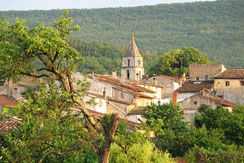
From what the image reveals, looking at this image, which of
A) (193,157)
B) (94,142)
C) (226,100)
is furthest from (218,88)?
(94,142)

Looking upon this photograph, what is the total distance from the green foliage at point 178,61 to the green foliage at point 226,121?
41.0 metres

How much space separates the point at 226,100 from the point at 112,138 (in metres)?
44.1

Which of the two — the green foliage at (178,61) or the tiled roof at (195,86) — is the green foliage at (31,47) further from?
the green foliage at (178,61)

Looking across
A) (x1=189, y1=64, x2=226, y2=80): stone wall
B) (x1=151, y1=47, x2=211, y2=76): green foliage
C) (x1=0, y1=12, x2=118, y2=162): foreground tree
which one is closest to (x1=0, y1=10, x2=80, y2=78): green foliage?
(x1=0, y1=12, x2=118, y2=162): foreground tree

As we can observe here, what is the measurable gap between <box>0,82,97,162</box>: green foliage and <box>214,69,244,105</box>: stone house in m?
43.4

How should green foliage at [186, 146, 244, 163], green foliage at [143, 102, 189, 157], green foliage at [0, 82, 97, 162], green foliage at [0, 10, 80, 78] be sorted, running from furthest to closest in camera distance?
green foliage at [143, 102, 189, 157], green foliage at [186, 146, 244, 163], green foliage at [0, 82, 97, 162], green foliage at [0, 10, 80, 78]

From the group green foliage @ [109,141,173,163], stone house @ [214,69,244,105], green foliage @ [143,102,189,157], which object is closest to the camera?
green foliage @ [109,141,173,163]

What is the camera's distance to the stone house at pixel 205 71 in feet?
232

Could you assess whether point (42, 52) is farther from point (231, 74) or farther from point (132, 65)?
point (132, 65)

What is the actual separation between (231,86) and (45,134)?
150 feet

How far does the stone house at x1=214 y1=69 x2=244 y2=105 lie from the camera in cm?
6375

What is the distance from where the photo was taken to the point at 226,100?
63.1 m

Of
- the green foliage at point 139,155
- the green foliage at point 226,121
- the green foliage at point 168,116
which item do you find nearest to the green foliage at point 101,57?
the green foliage at point 226,121

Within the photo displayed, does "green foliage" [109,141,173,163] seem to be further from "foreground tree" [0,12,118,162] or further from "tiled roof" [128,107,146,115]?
"tiled roof" [128,107,146,115]
